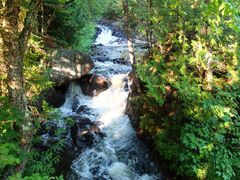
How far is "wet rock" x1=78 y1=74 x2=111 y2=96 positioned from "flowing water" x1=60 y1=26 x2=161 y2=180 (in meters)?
0.18

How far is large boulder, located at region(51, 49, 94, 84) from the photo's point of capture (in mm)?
10695

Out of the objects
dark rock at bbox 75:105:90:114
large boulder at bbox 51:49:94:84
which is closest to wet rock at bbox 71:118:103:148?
dark rock at bbox 75:105:90:114

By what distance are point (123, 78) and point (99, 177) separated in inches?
223

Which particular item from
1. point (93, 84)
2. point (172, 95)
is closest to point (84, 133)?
point (172, 95)

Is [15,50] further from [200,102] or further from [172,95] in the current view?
[172,95]

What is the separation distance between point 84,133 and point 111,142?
848mm

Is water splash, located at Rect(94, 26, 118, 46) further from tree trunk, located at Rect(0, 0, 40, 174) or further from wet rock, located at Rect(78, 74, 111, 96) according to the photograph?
tree trunk, located at Rect(0, 0, 40, 174)

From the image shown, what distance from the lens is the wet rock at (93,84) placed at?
12055 mm

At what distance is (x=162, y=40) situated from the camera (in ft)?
25.5

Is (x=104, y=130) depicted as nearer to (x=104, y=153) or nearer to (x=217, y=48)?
(x=104, y=153)

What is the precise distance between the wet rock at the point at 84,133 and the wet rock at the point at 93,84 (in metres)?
2.76

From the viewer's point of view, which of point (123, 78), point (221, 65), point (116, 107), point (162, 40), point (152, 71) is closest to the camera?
point (221, 65)

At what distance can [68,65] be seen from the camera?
1098 cm

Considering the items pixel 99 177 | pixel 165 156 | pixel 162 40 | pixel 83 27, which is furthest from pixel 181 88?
pixel 83 27
